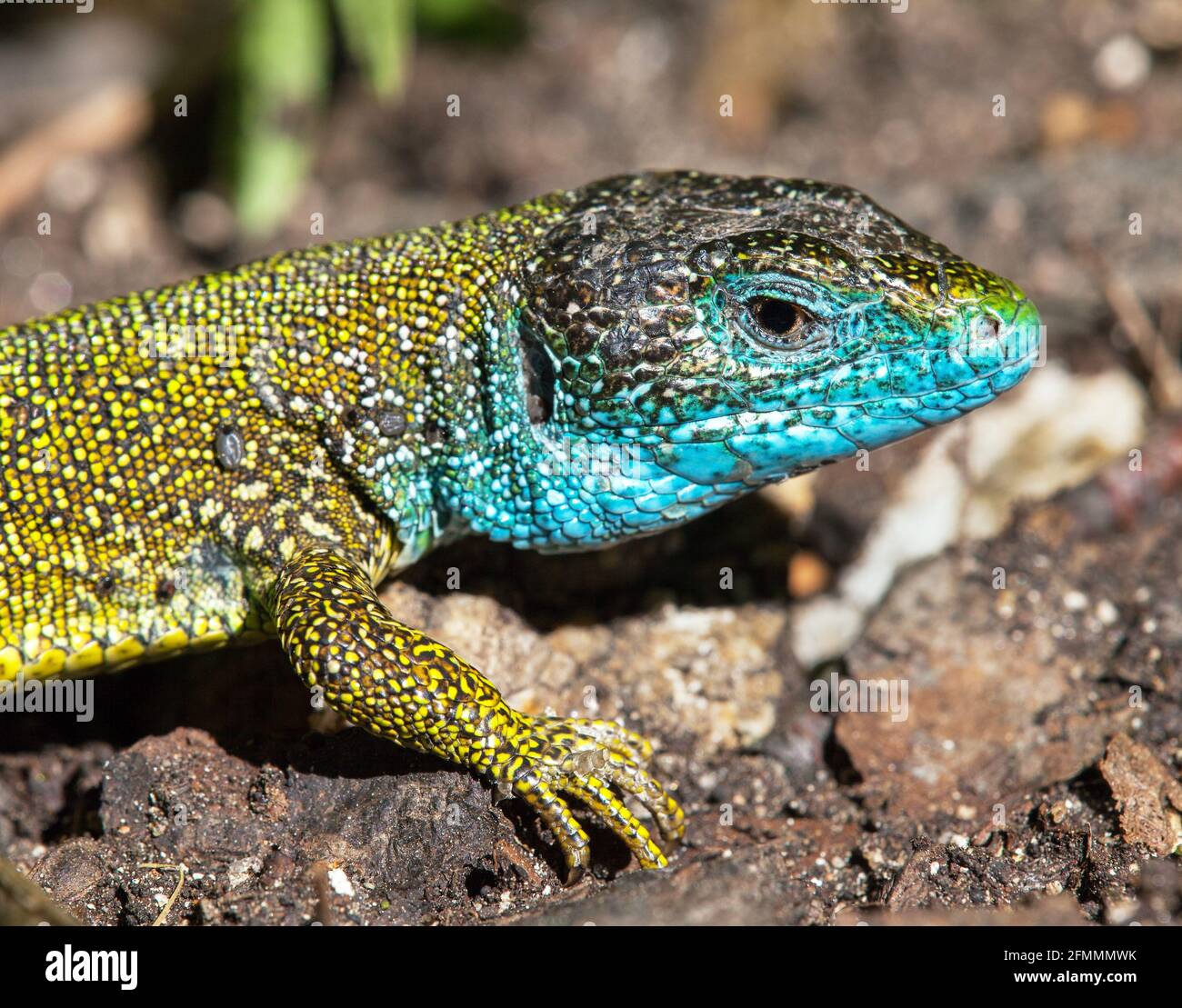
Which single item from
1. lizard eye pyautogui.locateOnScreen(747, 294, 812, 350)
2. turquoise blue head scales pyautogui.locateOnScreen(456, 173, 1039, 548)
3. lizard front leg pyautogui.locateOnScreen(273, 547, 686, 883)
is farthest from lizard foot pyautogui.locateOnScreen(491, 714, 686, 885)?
lizard eye pyautogui.locateOnScreen(747, 294, 812, 350)

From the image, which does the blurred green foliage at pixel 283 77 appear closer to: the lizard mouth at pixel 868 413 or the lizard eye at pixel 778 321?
the lizard eye at pixel 778 321

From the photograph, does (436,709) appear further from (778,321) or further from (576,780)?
(778,321)

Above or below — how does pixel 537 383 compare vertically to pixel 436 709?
above

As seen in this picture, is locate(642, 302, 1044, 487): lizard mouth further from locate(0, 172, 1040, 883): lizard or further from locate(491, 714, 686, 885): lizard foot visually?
locate(491, 714, 686, 885): lizard foot

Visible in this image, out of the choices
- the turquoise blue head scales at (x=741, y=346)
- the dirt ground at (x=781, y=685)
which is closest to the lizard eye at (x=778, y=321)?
the turquoise blue head scales at (x=741, y=346)

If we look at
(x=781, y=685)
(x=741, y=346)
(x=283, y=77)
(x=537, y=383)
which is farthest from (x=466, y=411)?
(x=283, y=77)

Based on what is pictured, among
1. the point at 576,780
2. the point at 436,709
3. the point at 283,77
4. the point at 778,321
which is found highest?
the point at 283,77

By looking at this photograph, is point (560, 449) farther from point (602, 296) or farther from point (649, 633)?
point (649, 633)

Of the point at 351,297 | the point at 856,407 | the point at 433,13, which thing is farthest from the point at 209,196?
the point at 856,407
